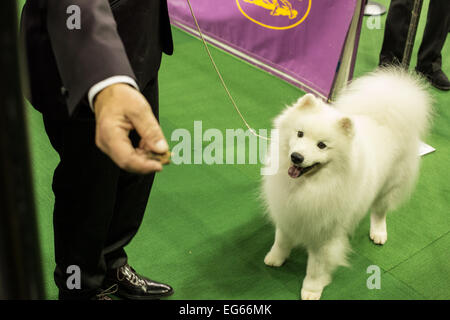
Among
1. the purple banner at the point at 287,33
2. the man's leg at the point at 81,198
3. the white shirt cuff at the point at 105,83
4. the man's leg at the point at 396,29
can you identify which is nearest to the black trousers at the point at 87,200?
the man's leg at the point at 81,198

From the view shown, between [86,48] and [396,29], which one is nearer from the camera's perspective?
[86,48]

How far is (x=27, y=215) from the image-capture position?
31cm

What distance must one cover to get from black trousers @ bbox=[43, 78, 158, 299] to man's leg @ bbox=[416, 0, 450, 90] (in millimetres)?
2682

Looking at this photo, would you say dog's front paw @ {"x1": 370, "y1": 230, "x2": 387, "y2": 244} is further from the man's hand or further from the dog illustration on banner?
the man's hand

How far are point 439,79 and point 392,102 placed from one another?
189 cm

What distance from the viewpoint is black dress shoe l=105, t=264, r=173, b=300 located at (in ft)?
5.92

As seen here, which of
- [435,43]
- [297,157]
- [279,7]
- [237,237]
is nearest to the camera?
[297,157]

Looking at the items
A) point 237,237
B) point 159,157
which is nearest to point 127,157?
point 159,157

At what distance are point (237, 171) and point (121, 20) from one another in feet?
4.83

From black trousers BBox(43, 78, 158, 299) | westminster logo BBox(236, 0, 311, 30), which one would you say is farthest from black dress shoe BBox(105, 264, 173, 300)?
westminster logo BBox(236, 0, 311, 30)

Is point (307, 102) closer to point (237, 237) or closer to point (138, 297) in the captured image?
point (237, 237)

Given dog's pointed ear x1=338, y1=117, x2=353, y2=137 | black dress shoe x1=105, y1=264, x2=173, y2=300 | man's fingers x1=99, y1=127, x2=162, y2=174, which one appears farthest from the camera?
black dress shoe x1=105, y1=264, x2=173, y2=300

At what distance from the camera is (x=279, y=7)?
3.02m

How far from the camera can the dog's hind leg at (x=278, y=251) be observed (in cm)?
197
